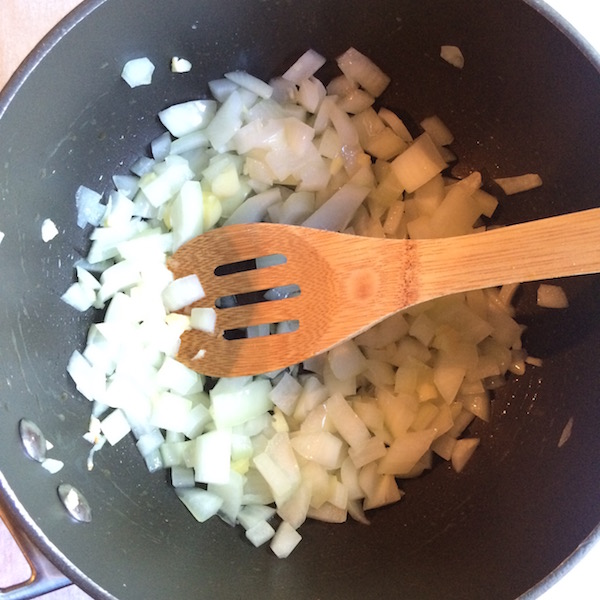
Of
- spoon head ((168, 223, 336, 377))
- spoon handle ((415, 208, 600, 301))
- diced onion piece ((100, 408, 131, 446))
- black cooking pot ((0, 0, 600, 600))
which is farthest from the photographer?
diced onion piece ((100, 408, 131, 446))

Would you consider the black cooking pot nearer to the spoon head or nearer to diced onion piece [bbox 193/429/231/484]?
diced onion piece [bbox 193/429/231/484]

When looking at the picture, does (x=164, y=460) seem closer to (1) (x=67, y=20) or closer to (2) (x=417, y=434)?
(2) (x=417, y=434)

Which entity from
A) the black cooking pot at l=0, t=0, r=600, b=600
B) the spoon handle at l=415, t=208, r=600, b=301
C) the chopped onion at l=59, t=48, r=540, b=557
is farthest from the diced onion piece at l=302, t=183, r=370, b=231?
the spoon handle at l=415, t=208, r=600, b=301

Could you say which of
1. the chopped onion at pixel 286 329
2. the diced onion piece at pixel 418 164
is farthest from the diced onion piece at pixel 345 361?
the diced onion piece at pixel 418 164

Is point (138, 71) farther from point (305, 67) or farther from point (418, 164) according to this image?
point (418, 164)

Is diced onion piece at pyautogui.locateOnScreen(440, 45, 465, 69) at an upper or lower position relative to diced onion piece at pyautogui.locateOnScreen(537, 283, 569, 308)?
upper

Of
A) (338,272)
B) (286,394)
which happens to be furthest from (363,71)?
(286,394)

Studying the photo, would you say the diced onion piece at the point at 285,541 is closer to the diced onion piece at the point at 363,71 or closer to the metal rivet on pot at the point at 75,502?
the metal rivet on pot at the point at 75,502
